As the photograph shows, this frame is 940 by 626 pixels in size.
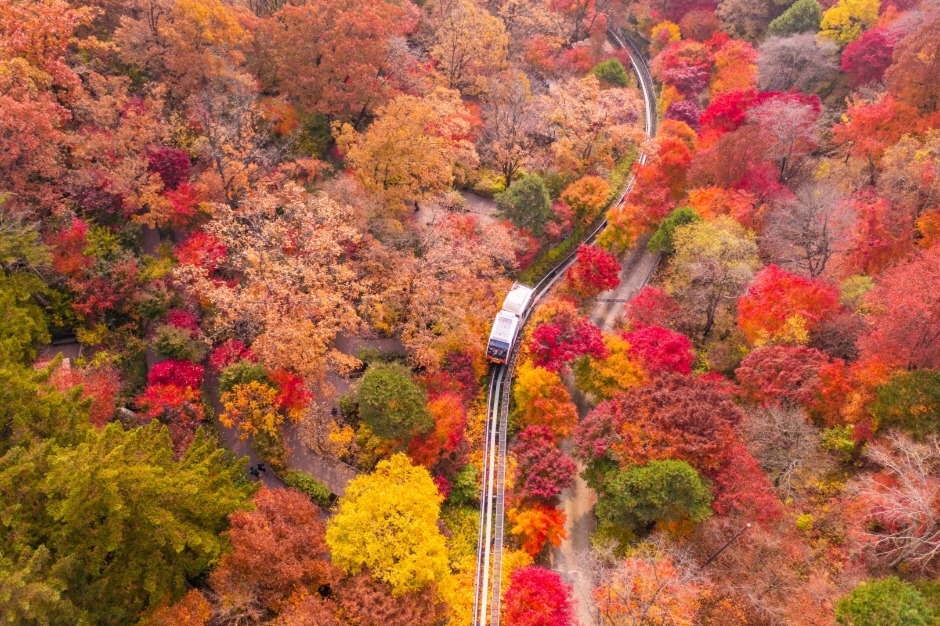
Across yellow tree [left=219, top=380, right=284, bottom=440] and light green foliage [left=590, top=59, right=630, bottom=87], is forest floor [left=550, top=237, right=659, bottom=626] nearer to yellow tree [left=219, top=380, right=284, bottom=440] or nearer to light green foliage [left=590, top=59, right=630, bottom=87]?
yellow tree [left=219, top=380, right=284, bottom=440]

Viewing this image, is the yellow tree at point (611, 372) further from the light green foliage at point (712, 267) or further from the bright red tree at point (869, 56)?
the bright red tree at point (869, 56)

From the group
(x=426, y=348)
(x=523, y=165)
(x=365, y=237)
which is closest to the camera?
(x=426, y=348)

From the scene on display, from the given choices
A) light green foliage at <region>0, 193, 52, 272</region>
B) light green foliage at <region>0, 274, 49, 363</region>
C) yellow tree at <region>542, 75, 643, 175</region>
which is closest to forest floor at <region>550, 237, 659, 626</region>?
yellow tree at <region>542, 75, 643, 175</region>

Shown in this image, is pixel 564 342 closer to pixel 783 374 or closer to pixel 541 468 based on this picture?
pixel 541 468

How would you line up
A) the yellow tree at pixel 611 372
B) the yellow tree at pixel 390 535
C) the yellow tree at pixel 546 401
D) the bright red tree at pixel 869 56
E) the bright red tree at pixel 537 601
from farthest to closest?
1. the bright red tree at pixel 869 56
2. the yellow tree at pixel 611 372
3. the yellow tree at pixel 546 401
4. the bright red tree at pixel 537 601
5. the yellow tree at pixel 390 535

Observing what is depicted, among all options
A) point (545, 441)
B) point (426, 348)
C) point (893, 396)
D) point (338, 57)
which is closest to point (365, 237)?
point (426, 348)

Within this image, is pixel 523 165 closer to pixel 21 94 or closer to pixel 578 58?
pixel 578 58

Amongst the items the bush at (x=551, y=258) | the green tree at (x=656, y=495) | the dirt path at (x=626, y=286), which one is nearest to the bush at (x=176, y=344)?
the bush at (x=551, y=258)
